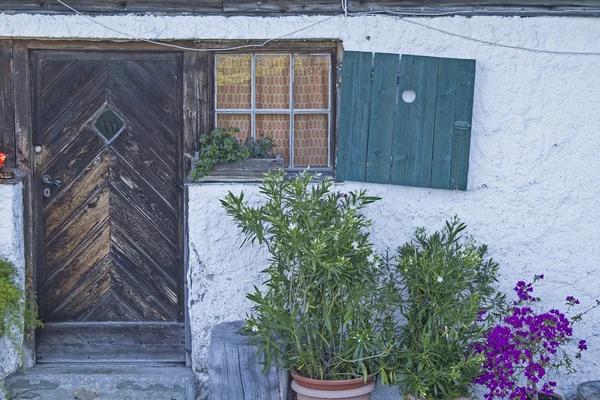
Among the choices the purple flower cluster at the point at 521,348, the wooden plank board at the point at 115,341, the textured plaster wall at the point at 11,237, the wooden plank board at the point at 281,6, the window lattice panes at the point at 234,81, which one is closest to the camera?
the purple flower cluster at the point at 521,348

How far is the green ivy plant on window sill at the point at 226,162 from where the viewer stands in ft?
18.3

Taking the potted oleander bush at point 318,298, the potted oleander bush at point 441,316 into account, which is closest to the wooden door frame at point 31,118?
the potted oleander bush at point 318,298

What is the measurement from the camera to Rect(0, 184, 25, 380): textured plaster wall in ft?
18.2

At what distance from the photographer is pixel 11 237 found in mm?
5586

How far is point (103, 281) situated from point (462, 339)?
2.41 meters

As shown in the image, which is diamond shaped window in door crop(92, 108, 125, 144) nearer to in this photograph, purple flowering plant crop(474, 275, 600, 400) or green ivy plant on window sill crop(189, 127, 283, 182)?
green ivy plant on window sill crop(189, 127, 283, 182)

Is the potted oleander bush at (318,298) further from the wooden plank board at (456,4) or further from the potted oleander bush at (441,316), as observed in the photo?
the wooden plank board at (456,4)

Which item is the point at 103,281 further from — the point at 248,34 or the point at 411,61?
the point at 411,61

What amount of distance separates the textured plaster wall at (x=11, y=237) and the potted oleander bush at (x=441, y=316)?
2376 mm

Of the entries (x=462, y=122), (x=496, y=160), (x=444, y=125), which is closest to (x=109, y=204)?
(x=444, y=125)

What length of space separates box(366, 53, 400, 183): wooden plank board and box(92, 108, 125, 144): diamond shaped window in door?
1649mm

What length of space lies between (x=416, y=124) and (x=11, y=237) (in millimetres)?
2645

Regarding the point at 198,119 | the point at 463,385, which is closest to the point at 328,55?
the point at 198,119

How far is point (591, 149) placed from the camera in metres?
5.67
